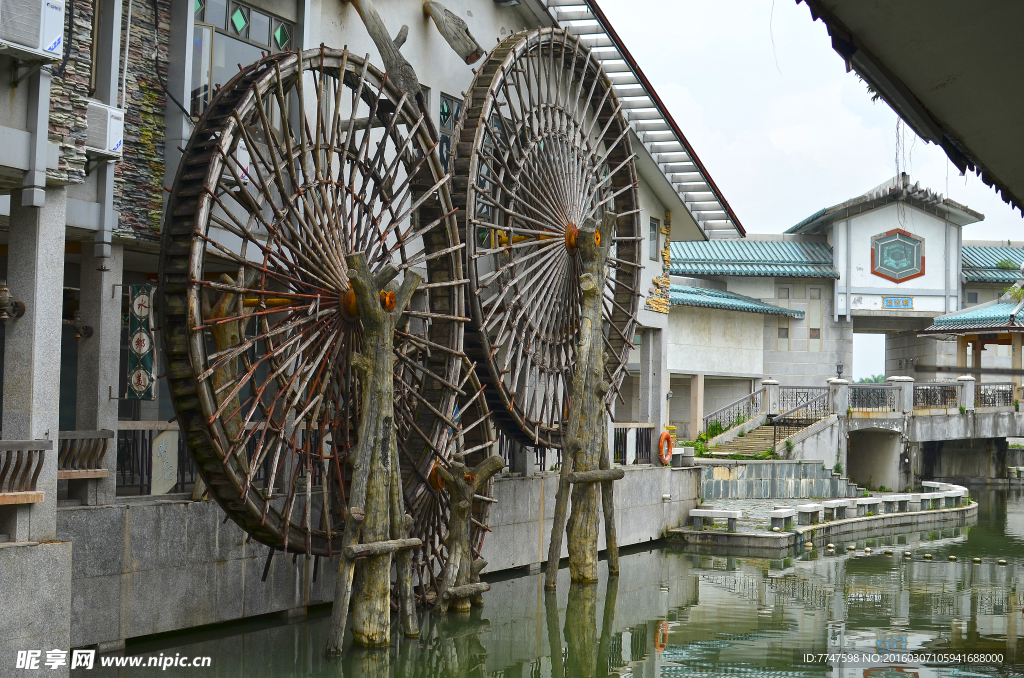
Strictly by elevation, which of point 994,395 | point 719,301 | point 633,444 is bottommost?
point 633,444

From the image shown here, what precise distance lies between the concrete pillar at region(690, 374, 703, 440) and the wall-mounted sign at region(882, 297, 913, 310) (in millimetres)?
8717

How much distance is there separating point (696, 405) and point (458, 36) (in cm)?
1917

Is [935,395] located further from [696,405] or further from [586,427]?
Result: [586,427]

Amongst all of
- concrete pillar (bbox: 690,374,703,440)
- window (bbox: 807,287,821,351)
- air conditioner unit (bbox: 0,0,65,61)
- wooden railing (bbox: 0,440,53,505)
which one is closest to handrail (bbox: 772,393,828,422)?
concrete pillar (bbox: 690,374,703,440)

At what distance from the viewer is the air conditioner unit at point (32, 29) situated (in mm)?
8891

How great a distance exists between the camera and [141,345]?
12023mm

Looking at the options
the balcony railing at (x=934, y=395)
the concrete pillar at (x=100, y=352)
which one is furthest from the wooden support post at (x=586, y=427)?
the balcony railing at (x=934, y=395)

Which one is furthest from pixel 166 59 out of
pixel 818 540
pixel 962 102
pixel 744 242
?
pixel 744 242

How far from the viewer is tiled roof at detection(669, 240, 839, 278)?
37.2 meters

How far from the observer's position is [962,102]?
470 centimetres

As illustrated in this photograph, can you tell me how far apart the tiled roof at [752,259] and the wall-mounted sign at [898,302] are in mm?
2025

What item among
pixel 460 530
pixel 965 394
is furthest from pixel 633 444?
pixel 965 394

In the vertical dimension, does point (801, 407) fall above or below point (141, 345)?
below

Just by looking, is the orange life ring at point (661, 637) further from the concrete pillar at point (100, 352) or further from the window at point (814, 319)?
the window at point (814, 319)
